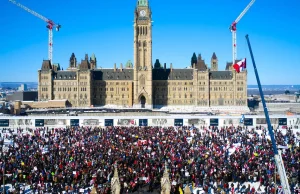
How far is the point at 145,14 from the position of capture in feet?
347

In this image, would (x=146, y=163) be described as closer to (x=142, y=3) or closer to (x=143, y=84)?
(x=143, y=84)

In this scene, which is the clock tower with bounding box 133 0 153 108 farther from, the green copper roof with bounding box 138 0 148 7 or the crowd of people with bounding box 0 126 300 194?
the crowd of people with bounding box 0 126 300 194

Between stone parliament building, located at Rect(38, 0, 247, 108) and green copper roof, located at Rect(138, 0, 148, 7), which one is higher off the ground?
green copper roof, located at Rect(138, 0, 148, 7)

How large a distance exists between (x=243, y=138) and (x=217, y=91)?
6568 cm

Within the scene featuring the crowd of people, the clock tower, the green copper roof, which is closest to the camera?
the crowd of people

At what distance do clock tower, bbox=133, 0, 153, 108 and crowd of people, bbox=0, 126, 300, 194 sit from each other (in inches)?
2360

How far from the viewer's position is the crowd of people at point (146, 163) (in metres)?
29.4

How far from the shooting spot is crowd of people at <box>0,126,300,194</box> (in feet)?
96.3

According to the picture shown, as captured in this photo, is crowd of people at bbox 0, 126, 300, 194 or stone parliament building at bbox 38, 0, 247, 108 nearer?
crowd of people at bbox 0, 126, 300, 194

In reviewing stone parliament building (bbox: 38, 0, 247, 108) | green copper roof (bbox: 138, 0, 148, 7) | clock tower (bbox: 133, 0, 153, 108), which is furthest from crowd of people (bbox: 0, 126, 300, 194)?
green copper roof (bbox: 138, 0, 148, 7)

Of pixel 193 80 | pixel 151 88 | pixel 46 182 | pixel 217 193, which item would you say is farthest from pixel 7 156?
pixel 193 80

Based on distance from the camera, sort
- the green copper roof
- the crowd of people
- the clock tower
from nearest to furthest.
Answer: the crowd of people → the clock tower → the green copper roof

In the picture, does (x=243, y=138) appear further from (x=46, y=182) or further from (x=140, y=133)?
(x=46, y=182)

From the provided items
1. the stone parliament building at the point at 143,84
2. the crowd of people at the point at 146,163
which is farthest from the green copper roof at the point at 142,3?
the crowd of people at the point at 146,163
